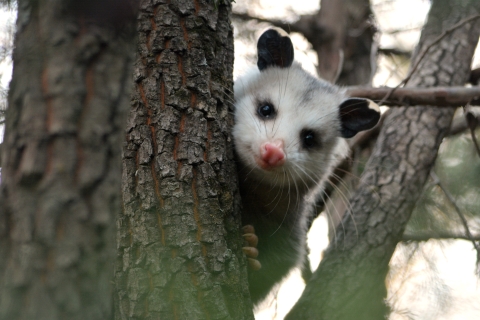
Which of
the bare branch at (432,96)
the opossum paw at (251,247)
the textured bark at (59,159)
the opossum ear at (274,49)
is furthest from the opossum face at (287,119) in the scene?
the textured bark at (59,159)

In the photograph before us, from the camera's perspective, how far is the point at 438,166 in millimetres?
3594

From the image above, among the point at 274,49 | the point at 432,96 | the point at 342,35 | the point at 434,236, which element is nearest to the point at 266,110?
the point at 274,49

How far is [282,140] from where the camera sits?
2.52m

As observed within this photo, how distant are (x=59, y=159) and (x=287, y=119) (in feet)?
6.11

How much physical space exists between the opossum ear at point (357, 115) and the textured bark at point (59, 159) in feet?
6.67

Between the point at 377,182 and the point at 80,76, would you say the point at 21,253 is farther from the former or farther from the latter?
the point at 377,182

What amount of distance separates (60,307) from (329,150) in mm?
2337

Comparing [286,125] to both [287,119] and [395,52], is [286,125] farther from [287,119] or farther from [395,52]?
[395,52]

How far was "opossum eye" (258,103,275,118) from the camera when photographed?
2759mm

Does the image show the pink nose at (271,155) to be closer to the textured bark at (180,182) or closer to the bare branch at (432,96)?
the textured bark at (180,182)

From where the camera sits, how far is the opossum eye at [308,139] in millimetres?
2824

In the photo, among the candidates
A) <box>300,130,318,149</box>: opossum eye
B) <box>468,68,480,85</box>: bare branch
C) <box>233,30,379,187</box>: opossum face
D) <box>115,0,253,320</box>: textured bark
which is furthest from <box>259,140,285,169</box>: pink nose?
<box>468,68,480,85</box>: bare branch

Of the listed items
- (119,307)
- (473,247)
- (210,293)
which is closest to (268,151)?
(210,293)

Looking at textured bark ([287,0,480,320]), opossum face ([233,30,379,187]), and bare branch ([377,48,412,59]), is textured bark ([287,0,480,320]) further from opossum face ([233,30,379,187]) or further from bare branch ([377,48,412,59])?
bare branch ([377,48,412,59])
